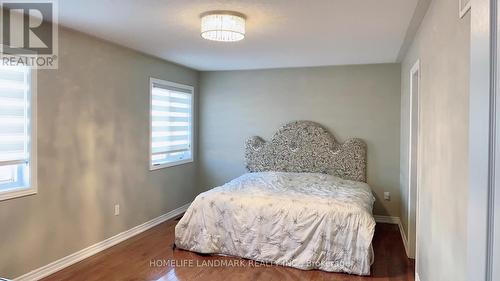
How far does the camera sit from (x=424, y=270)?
2635mm

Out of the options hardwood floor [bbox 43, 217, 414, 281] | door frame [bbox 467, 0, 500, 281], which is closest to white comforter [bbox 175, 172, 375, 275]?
hardwood floor [bbox 43, 217, 414, 281]

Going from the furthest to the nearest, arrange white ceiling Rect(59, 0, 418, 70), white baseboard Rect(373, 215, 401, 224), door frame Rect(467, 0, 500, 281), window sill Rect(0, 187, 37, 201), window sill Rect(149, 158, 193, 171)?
white baseboard Rect(373, 215, 401, 224), window sill Rect(149, 158, 193, 171), window sill Rect(0, 187, 37, 201), white ceiling Rect(59, 0, 418, 70), door frame Rect(467, 0, 500, 281)

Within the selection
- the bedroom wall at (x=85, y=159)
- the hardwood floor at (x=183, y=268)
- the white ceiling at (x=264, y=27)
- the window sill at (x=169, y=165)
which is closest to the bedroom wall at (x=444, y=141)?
the white ceiling at (x=264, y=27)

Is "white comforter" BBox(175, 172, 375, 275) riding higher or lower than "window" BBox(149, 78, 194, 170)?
lower

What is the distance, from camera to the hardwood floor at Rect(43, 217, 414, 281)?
3.16 metres

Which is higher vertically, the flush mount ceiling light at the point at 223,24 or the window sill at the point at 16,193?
the flush mount ceiling light at the point at 223,24

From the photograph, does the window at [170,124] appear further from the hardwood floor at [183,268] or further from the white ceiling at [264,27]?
the hardwood floor at [183,268]

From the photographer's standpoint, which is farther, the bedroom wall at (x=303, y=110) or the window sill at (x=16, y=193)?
the bedroom wall at (x=303, y=110)

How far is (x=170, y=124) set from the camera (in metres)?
5.15

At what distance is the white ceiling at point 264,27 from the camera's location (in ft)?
8.52

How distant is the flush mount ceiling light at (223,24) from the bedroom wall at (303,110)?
8.71 feet

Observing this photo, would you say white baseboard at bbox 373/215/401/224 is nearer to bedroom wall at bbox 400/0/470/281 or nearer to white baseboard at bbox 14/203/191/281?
bedroom wall at bbox 400/0/470/281

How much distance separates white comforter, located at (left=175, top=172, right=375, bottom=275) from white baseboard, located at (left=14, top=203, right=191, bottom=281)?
0.76 metres

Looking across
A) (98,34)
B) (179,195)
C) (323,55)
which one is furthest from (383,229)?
(98,34)
